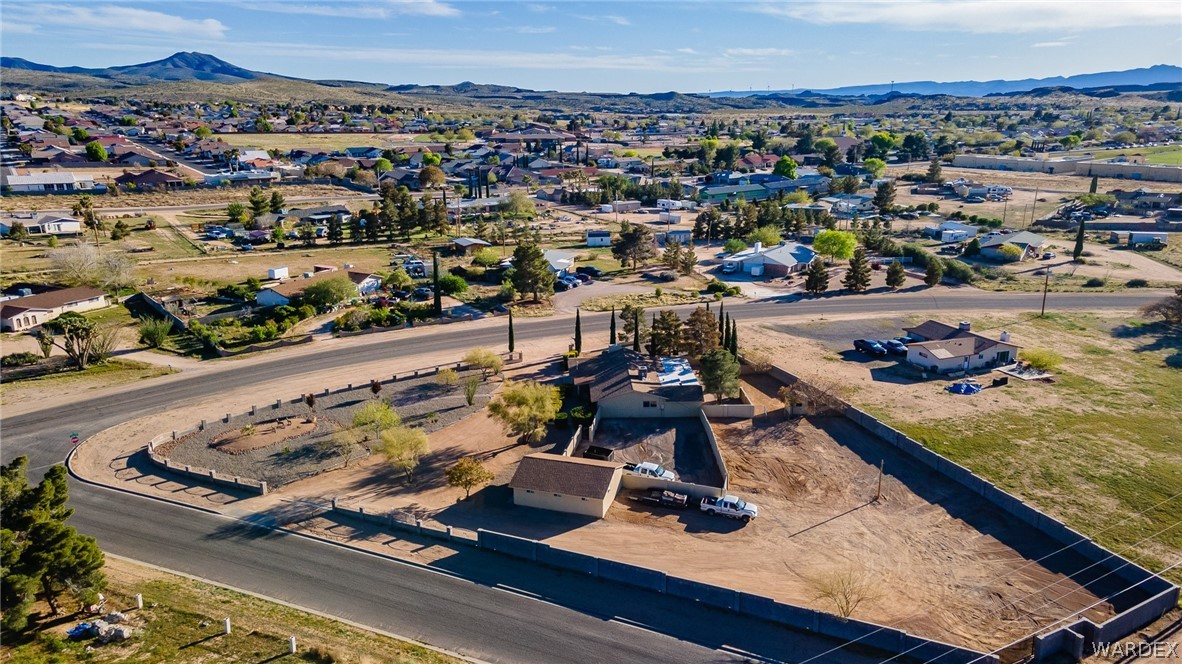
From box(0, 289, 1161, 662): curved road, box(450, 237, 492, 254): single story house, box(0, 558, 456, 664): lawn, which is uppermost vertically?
box(450, 237, 492, 254): single story house

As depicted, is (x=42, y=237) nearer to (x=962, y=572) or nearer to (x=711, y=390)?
(x=711, y=390)

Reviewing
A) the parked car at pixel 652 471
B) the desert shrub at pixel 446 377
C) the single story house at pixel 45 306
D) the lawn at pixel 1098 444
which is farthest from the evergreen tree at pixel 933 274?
the single story house at pixel 45 306

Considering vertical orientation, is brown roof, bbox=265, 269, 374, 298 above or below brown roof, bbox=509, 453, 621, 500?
above

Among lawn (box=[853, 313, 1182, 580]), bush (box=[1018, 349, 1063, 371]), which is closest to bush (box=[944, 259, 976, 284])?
lawn (box=[853, 313, 1182, 580])

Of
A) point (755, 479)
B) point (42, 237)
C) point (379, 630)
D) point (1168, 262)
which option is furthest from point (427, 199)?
point (1168, 262)

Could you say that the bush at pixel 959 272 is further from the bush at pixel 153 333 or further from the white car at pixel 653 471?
the bush at pixel 153 333

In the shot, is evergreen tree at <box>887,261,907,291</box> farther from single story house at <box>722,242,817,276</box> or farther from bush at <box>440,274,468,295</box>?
bush at <box>440,274,468,295</box>

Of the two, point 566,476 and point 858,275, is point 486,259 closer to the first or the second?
point 858,275
